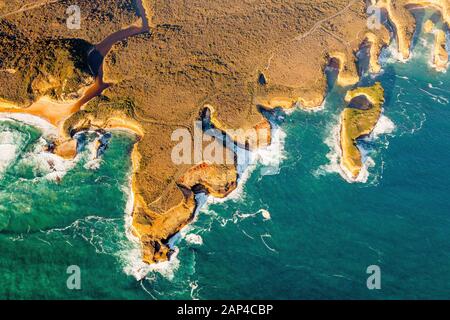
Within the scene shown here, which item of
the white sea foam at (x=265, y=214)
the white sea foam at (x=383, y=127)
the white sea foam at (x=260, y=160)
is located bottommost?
the white sea foam at (x=265, y=214)

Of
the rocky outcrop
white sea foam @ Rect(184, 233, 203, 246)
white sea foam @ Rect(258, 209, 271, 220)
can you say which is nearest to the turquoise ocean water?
white sea foam @ Rect(184, 233, 203, 246)

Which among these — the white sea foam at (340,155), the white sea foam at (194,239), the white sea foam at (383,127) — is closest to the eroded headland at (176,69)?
the white sea foam at (340,155)

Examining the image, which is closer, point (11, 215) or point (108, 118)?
point (11, 215)

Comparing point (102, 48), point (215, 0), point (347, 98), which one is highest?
point (215, 0)

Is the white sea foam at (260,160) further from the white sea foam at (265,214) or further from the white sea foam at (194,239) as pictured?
the white sea foam at (194,239)

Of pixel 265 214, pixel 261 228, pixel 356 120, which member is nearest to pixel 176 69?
pixel 265 214

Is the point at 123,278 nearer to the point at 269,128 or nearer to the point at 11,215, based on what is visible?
the point at 11,215

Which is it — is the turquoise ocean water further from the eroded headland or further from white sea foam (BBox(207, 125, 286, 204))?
the eroded headland

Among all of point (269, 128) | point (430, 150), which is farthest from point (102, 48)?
point (430, 150)
